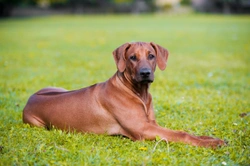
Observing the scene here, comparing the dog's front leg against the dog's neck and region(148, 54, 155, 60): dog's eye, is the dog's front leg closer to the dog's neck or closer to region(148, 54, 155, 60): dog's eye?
the dog's neck

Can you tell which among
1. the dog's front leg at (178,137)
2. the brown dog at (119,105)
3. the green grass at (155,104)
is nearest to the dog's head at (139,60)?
the brown dog at (119,105)

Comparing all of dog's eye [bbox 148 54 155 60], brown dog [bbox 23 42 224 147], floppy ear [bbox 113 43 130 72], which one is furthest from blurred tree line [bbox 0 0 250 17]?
dog's eye [bbox 148 54 155 60]

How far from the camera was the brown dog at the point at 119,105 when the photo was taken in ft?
16.3

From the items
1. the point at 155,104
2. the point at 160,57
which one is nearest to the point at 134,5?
the point at 155,104

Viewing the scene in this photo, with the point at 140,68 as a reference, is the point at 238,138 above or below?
below

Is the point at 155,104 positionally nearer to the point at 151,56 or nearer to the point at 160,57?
the point at 160,57

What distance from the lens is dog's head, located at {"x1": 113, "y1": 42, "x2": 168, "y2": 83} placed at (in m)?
4.95

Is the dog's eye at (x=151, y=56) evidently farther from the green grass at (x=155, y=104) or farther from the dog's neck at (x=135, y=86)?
the green grass at (x=155, y=104)

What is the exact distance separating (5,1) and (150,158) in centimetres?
4362

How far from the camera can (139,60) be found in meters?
5.11

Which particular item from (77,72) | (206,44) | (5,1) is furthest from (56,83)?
(5,1)

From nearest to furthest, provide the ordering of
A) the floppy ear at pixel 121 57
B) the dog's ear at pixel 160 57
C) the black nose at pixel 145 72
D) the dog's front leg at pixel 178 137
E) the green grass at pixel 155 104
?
the green grass at pixel 155 104, the dog's front leg at pixel 178 137, the black nose at pixel 145 72, the floppy ear at pixel 121 57, the dog's ear at pixel 160 57

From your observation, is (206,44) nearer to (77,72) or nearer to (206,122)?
(77,72)

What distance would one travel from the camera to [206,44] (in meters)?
16.8
